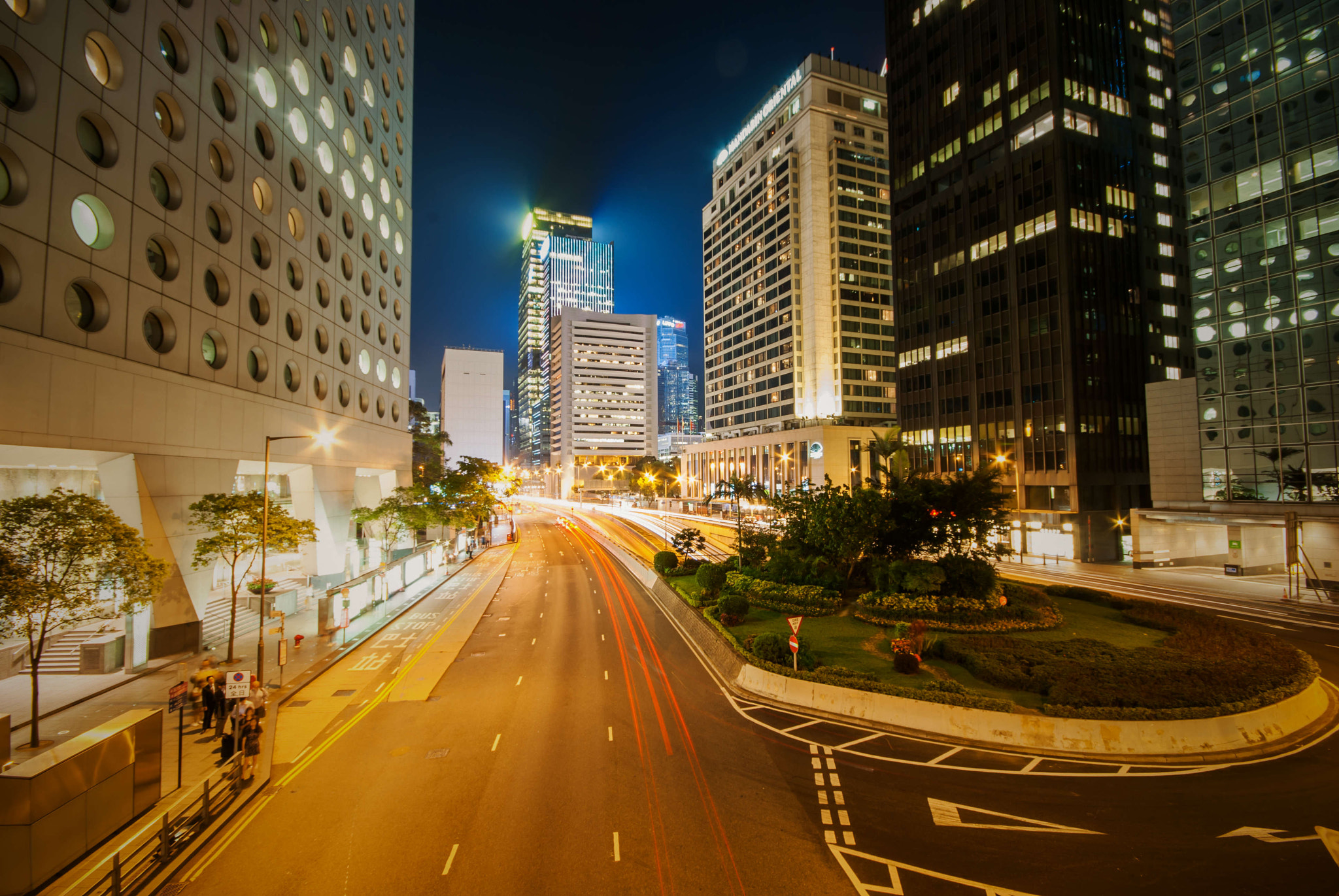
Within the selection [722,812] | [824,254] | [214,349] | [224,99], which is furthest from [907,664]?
[824,254]

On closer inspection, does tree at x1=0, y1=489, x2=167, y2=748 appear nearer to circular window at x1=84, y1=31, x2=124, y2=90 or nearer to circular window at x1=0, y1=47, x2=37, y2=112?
circular window at x1=0, y1=47, x2=37, y2=112

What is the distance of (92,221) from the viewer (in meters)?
22.8

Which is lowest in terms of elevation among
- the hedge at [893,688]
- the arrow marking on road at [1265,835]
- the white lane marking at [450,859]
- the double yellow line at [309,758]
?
the double yellow line at [309,758]

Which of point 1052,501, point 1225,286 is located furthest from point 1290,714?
point 1052,501

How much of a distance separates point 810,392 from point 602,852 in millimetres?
104902

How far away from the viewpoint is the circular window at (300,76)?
37750 mm

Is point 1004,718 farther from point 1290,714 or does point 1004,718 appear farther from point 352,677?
point 352,677

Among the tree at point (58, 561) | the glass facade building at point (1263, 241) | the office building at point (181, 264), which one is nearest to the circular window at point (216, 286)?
the office building at point (181, 264)

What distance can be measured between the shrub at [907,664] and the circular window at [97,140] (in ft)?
119

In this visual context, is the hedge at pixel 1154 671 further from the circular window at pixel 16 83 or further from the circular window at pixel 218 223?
the circular window at pixel 218 223

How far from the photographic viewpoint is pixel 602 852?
12297mm

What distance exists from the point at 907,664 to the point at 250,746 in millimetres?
20945

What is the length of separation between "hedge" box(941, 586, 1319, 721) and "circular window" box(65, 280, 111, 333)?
3592cm

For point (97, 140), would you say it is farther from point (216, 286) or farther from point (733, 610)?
point (733, 610)
